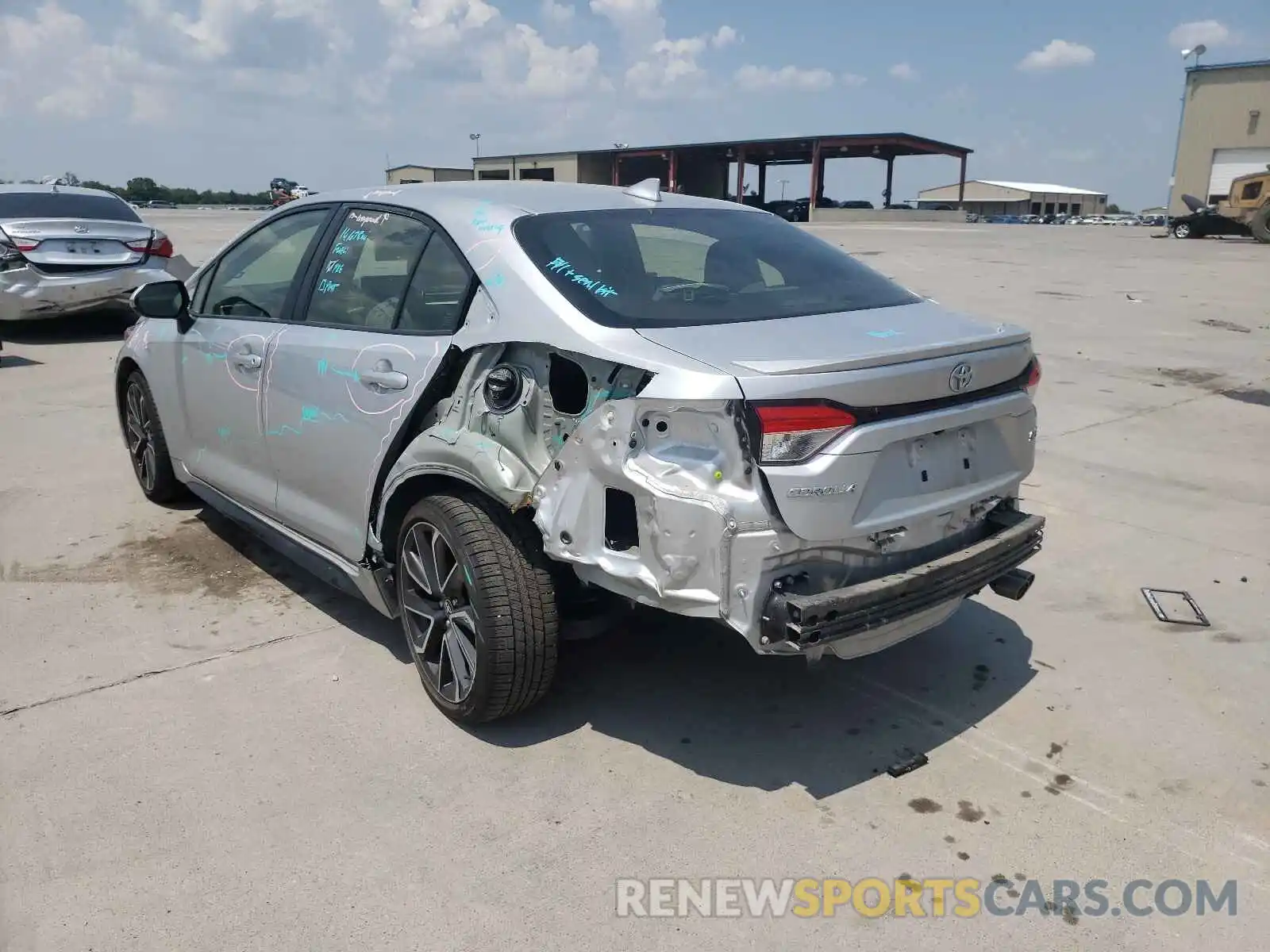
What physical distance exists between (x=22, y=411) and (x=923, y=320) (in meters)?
7.10

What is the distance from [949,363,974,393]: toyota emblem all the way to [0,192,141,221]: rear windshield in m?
10.4

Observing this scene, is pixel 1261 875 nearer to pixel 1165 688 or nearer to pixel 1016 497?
pixel 1165 688

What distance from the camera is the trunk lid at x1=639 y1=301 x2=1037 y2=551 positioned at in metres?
2.56

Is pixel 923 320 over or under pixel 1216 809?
over

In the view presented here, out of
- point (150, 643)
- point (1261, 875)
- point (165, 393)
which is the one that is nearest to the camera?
point (1261, 875)

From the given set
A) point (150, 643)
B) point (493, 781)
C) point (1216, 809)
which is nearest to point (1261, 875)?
point (1216, 809)

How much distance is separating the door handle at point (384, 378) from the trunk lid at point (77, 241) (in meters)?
8.43

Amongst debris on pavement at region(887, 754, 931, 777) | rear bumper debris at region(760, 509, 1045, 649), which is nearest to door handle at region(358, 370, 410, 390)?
rear bumper debris at region(760, 509, 1045, 649)

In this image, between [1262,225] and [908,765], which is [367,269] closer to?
[908,765]

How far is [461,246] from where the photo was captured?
328 centimetres

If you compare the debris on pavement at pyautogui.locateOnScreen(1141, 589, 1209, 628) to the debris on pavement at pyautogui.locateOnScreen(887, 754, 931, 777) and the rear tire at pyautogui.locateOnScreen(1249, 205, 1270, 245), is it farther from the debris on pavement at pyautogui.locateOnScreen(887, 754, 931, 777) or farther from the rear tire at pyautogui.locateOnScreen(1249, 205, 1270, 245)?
the rear tire at pyautogui.locateOnScreen(1249, 205, 1270, 245)

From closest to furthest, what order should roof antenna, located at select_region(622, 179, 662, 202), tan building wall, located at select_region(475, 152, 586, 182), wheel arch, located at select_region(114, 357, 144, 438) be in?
roof antenna, located at select_region(622, 179, 662, 202) → wheel arch, located at select_region(114, 357, 144, 438) → tan building wall, located at select_region(475, 152, 586, 182)

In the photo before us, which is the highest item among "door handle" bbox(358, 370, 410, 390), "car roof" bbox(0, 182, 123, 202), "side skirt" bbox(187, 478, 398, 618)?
→ "car roof" bbox(0, 182, 123, 202)

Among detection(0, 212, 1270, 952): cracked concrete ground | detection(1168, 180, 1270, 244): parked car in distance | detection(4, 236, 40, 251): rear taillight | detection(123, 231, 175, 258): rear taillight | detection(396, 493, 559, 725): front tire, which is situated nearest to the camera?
detection(0, 212, 1270, 952): cracked concrete ground
